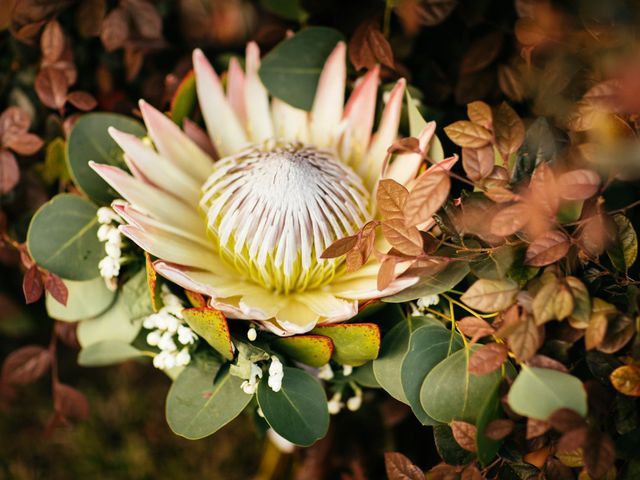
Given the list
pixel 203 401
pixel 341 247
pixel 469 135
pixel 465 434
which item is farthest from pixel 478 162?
pixel 203 401

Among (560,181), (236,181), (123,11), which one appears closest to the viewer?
(560,181)

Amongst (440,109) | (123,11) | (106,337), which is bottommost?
(106,337)

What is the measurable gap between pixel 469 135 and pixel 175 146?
347 mm

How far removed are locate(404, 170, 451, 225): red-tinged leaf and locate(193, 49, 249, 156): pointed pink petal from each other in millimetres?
268

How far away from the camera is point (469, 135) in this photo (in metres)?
0.65

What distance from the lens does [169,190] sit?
76 cm

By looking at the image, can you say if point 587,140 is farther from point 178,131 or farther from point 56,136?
point 56,136

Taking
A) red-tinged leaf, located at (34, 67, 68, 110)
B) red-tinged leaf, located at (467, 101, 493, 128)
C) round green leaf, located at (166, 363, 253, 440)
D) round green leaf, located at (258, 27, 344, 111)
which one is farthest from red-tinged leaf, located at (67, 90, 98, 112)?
red-tinged leaf, located at (467, 101, 493, 128)

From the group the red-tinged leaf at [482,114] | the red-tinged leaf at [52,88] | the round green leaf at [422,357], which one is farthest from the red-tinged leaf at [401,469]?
the red-tinged leaf at [52,88]

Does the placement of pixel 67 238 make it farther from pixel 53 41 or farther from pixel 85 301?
pixel 53 41

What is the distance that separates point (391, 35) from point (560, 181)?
15.4 inches

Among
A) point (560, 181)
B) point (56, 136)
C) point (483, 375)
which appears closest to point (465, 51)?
point (560, 181)

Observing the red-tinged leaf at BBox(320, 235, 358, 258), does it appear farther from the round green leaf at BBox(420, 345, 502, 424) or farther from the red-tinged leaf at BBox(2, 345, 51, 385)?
the red-tinged leaf at BBox(2, 345, 51, 385)

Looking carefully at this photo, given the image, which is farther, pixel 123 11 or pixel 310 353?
pixel 123 11
